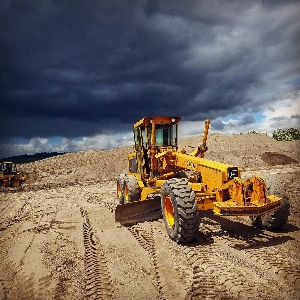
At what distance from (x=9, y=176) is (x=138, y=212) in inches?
694

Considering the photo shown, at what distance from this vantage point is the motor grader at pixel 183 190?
511 centimetres

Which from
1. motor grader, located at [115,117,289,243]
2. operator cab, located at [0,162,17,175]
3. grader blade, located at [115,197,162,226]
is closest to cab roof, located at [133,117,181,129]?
motor grader, located at [115,117,289,243]

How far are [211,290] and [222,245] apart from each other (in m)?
1.70

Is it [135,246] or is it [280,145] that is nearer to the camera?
[135,246]

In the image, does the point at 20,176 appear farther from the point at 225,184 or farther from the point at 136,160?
the point at 225,184

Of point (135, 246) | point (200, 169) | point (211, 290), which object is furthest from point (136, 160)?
point (211, 290)

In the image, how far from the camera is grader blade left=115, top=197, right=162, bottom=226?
711 centimetres

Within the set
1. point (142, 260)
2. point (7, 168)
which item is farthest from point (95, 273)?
point (7, 168)

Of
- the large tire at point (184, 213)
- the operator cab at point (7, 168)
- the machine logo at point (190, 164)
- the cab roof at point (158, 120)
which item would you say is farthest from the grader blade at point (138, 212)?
the operator cab at point (7, 168)

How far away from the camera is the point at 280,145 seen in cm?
3712

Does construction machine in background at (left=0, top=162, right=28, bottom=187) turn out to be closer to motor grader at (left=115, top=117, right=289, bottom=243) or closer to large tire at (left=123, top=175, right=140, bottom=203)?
motor grader at (left=115, top=117, right=289, bottom=243)

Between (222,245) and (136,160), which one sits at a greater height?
(136,160)

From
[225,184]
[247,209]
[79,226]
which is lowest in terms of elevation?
[79,226]

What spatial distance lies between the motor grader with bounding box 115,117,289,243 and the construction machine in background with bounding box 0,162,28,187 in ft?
51.3
